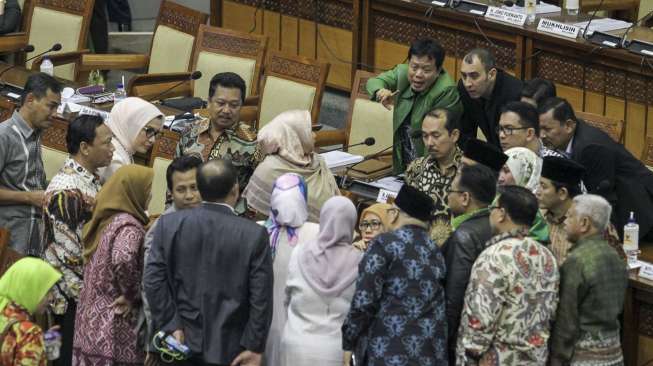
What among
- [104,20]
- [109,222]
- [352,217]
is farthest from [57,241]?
[104,20]

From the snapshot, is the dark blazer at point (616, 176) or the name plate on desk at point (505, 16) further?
the name plate on desk at point (505, 16)

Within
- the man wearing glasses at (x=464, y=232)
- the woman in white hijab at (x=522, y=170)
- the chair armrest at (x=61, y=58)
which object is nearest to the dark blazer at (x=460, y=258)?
the man wearing glasses at (x=464, y=232)

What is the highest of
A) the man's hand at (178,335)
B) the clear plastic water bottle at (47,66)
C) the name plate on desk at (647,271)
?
the clear plastic water bottle at (47,66)

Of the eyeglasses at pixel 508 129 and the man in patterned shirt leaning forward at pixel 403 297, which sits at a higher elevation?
the eyeglasses at pixel 508 129

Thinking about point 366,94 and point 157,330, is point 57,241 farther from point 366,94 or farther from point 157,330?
point 366,94

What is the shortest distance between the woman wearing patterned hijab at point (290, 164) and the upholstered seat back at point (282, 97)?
69.7 inches

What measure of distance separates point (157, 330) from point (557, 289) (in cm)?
138

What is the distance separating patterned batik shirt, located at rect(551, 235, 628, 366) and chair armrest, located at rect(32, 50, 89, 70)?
4503 mm

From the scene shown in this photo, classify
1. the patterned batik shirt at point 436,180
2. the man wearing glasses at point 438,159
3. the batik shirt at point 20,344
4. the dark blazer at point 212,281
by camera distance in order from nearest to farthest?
the batik shirt at point 20,344 < the dark blazer at point 212,281 < the patterned batik shirt at point 436,180 < the man wearing glasses at point 438,159

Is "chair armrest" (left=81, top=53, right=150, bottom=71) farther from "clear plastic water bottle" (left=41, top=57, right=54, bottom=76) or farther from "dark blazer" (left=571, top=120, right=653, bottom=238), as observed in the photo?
"dark blazer" (left=571, top=120, right=653, bottom=238)

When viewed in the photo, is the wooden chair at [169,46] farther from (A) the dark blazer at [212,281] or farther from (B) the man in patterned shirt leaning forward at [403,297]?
(B) the man in patterned shirt leaning forward at [403,297]

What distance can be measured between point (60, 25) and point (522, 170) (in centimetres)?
458

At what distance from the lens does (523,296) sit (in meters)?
Result: 4.88

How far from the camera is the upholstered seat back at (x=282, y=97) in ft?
25.6
